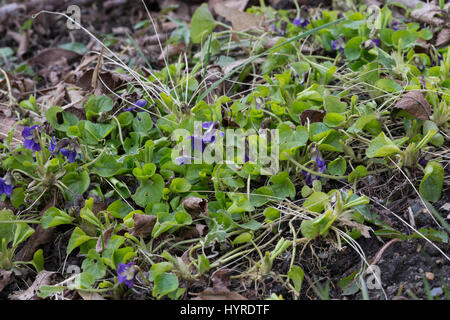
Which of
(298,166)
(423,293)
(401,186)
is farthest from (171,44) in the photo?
(423,293)

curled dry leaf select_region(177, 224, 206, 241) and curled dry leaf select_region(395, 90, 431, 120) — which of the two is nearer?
curled dry leaf select_region(177, 224, 206, 241)

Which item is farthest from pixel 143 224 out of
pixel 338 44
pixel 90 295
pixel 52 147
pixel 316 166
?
pixel 338 44

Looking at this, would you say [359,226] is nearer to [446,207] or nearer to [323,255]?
[323,255]

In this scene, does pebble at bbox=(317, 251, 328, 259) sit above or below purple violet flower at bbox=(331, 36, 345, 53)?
below

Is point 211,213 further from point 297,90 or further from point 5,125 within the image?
point 5,125

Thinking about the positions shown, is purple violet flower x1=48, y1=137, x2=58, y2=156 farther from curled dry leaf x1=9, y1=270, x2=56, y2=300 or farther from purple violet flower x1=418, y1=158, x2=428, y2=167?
purple violet flower x1=418, y1=158, x2=428, y2=167

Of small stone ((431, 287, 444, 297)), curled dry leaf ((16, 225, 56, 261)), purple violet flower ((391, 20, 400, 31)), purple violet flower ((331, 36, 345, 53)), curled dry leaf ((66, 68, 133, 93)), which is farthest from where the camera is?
purple violet flower ((391, 20, 400, 31))

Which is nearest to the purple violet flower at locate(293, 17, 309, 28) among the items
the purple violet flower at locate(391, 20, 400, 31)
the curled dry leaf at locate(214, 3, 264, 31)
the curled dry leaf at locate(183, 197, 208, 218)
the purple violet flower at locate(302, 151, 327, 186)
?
the curled dry leaf at locate(214, 3, 264, 31)
